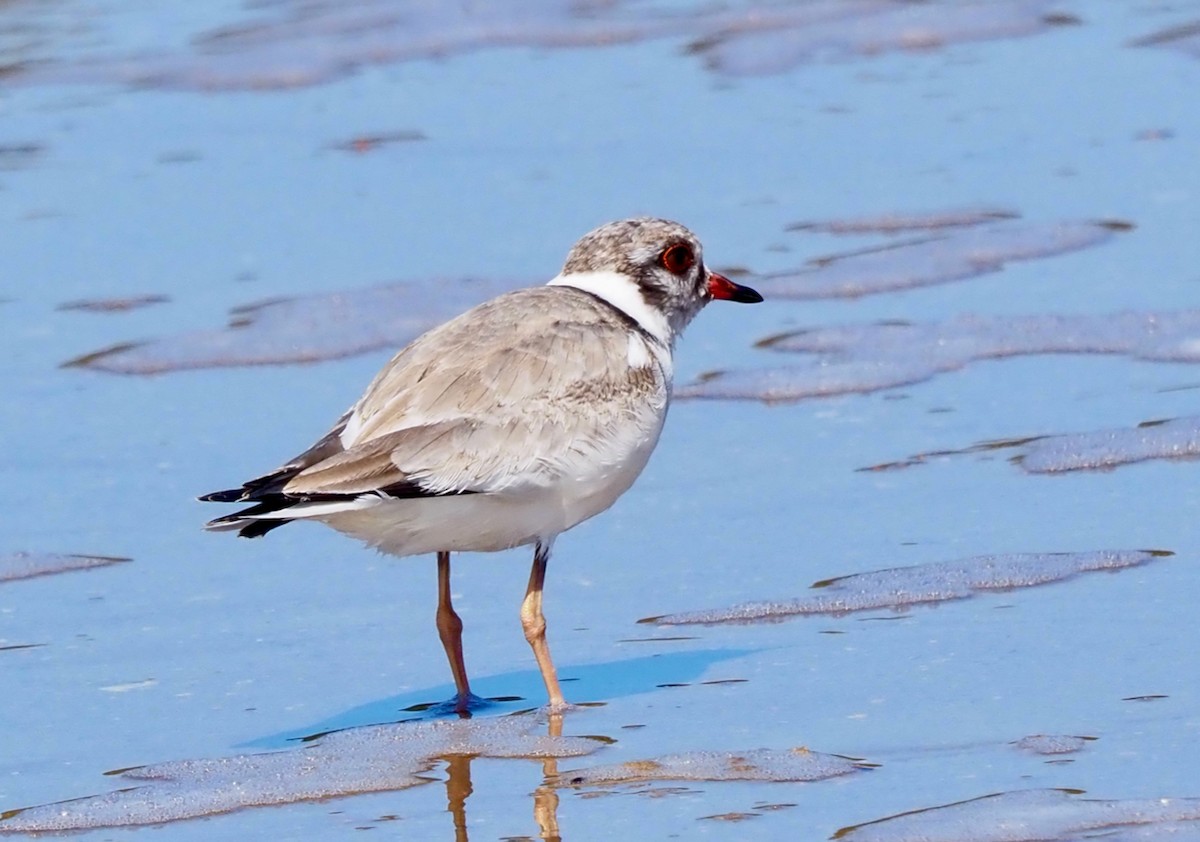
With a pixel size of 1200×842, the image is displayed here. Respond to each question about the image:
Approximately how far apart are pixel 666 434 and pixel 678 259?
4.13 feet

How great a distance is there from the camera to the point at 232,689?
5.80 m

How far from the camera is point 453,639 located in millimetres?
5809

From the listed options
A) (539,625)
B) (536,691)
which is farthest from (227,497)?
(536,691)

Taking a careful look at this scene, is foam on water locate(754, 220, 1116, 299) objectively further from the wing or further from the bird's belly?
the bird's belly

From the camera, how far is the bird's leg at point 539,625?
5.66 m

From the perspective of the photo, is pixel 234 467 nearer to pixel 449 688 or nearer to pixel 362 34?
pixel 449 688

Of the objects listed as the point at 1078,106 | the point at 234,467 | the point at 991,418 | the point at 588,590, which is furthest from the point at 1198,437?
the point at 1078,106

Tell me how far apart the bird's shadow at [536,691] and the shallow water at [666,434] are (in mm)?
17

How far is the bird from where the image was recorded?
547 centimetres

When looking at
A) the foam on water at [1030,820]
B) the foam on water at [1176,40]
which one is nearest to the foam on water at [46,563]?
the foam on water at [1030,820]

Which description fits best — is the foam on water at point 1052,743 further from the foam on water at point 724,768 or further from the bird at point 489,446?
the bird at point 489,446

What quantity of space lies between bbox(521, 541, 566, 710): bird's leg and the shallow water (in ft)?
0.36

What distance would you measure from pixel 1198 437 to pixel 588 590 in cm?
204

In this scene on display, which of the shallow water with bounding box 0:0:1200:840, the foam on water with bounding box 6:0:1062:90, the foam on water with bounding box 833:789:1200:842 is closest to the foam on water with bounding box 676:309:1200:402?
the shallow water with bounding box 0:0:1200:840
